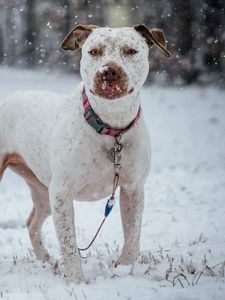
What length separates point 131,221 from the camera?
452 cm

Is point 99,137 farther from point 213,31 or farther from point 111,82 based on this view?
point 213,31

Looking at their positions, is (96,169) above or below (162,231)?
Result: above

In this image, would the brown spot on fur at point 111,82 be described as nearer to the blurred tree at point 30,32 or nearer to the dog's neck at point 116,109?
the dog's neck at point 116,109

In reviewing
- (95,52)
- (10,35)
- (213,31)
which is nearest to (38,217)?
(95,52)

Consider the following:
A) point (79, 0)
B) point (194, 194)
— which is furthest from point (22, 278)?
point (79, 0)

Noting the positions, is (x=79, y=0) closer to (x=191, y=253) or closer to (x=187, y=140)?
(x=187, y=140)

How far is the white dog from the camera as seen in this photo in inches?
151

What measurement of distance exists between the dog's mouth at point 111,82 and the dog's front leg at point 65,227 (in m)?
0.85

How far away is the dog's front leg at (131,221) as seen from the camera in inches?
176

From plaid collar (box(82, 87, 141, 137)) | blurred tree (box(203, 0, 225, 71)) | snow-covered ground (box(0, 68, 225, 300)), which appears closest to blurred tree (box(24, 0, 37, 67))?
blurred tree (box(203, 0, 225, 71))

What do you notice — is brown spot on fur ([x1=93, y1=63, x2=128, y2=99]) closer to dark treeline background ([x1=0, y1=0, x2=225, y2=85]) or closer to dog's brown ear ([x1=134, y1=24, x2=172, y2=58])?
dog's brown ear ([x1=134, y1=24, x2=172, y2=58])

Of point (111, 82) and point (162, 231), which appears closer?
point (111, 82)

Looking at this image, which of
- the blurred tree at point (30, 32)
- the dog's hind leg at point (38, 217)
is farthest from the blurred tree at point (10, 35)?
the dog's hind leg at point (38, 217)

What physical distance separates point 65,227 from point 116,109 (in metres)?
0.97
